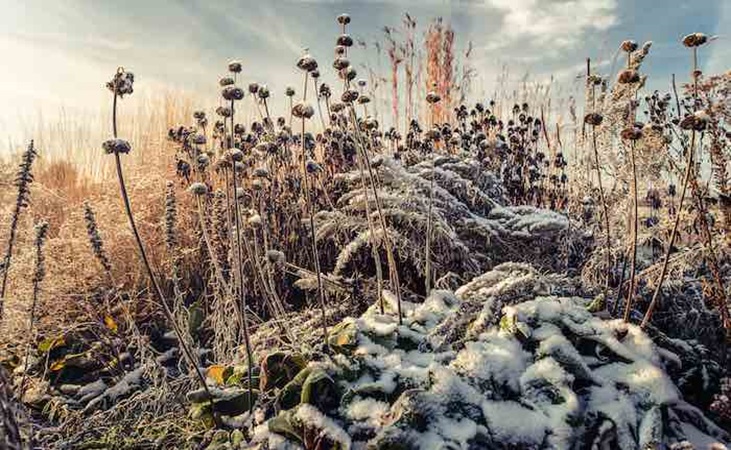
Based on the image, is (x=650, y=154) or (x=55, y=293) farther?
(x=55, y=293)

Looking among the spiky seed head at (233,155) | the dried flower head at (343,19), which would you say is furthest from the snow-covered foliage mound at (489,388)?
the dried flower head at (343,19)

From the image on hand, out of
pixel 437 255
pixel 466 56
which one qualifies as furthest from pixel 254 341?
pixel 466 56

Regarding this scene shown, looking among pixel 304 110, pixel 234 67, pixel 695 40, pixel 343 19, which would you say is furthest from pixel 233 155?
pixel 695 40

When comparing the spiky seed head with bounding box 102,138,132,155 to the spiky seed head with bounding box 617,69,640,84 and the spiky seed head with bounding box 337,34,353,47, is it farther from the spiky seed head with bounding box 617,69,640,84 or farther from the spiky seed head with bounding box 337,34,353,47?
the spiky seed head with bounding box 617,69,640,84

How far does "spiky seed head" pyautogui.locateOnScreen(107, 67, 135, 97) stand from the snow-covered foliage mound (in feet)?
2.32

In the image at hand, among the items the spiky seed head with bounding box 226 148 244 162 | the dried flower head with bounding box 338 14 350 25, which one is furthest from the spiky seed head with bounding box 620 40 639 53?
the spiky seed head with bounding box 226 148 244 162

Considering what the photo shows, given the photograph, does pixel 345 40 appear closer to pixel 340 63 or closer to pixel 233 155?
pixel 340 63

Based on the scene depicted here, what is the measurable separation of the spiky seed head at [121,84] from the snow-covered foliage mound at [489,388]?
0.71 meters

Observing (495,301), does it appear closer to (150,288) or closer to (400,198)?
(400,198)

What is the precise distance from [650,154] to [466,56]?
3.14 meters

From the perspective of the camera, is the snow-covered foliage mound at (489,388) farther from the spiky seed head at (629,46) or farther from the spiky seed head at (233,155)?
the spiky seed head at (629,46)

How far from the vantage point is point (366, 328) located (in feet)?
4.83

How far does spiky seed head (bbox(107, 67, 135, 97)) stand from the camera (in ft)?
4.06

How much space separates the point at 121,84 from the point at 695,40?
52.8 inches
